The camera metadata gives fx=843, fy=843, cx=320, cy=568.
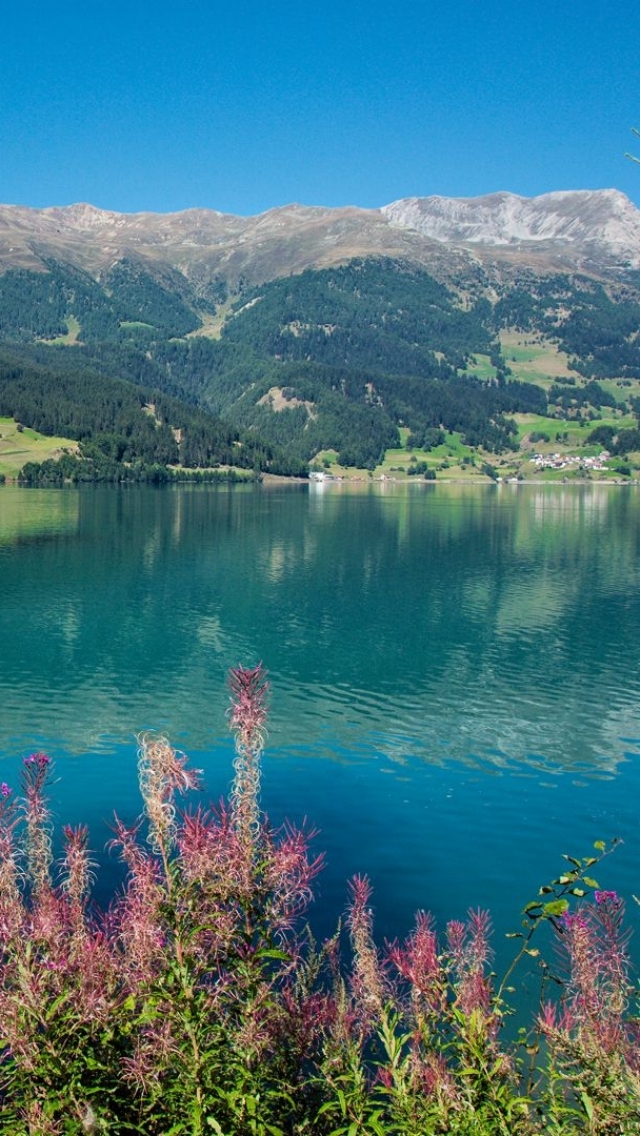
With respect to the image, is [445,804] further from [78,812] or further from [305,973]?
[305,973]

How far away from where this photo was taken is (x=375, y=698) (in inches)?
1993

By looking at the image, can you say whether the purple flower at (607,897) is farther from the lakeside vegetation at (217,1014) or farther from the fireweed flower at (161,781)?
the fireweed flower at (161,781)

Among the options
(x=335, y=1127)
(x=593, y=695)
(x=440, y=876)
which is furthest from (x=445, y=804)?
(x=335, y=1127)

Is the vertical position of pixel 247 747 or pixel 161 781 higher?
pixel 247 747

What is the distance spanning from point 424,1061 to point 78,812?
963 inches

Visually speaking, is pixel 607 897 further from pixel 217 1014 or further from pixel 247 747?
pixel 217 1014

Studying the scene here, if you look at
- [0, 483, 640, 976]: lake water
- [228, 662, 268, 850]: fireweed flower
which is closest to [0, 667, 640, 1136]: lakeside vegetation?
[228, 662, 268, 850]: fireweed flower

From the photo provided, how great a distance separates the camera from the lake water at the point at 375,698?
1234 inches

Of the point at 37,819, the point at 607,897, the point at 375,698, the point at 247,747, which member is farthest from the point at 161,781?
the point at 375,698

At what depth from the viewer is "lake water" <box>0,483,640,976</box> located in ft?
103

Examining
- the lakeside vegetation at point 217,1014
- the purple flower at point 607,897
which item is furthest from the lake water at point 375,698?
the purple flower at point 607,897

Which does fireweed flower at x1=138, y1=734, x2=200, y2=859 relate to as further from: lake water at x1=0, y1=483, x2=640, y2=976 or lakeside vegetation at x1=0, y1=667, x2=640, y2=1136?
lake water at x1=0, y1=483, x2=640, y2=976

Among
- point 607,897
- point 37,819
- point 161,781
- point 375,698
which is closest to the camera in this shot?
point 161,781

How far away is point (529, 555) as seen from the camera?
Answer: 123312mm
